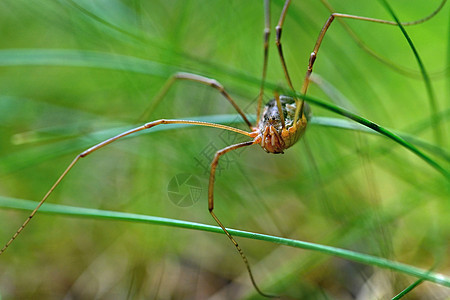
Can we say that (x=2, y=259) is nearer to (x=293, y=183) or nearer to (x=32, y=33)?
(x=293, y=183)

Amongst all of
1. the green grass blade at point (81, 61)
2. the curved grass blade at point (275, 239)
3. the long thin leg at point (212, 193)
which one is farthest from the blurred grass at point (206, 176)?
the curved grass blade at point (275, 239)

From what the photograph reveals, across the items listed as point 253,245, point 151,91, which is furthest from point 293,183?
point 151,91

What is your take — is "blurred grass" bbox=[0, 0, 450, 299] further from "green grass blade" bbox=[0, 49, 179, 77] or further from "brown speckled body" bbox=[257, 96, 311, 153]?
"brown speckled body" bbox=[257, 96, 311, 153]

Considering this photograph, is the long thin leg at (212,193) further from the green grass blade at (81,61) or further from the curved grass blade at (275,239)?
the green grass blade at (81,61)

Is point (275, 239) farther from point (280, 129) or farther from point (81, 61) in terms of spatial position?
point (81, 61)

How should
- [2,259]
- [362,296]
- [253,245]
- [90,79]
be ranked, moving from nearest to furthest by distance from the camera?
[362,296] < [2,259] < [253,245] < [90,79]

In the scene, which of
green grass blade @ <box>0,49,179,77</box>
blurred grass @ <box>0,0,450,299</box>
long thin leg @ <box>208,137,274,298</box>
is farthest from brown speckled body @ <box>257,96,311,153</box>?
green grass blade @ <box>0,49,179,77</box>

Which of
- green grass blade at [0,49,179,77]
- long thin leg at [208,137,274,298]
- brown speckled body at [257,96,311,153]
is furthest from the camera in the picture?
green grass blade at [0,49,179,77]
